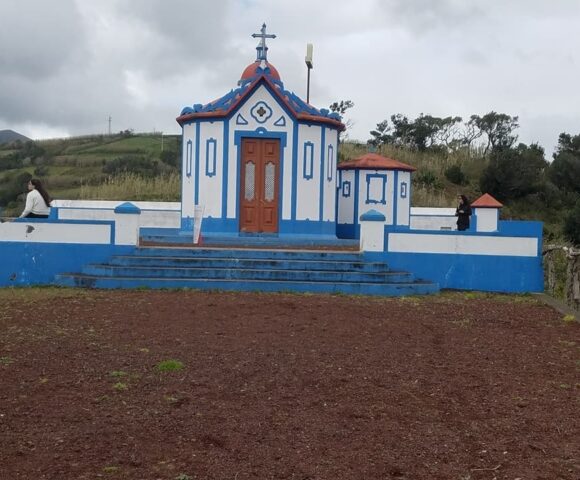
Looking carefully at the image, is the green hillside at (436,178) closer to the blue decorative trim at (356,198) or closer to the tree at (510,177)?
the tree at (510,177)

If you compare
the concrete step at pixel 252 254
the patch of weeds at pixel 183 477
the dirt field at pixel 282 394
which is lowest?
the patch of weeds at pixel 183 477

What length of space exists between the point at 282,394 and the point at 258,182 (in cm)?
1082

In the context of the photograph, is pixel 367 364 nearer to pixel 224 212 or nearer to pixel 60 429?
pixel 60 429

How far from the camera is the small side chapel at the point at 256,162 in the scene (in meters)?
16.3

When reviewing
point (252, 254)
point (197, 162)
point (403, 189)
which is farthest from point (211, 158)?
point (403, 189)

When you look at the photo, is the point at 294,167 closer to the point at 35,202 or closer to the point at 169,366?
the point at 35,202

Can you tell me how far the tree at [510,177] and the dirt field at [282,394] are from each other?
28.6 meters

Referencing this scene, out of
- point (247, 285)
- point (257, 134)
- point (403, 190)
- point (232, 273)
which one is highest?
point (257, 134)

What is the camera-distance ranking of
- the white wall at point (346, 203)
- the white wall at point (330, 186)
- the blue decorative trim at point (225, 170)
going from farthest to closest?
the white wall at point (346, 203), the white wall at point (330, 186), the blue decorative trim at point (225, 170)

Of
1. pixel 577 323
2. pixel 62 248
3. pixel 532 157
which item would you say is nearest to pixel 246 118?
pixel 62 248

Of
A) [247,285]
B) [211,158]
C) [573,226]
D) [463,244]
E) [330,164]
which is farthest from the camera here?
[573,226]

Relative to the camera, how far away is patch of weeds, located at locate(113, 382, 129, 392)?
589 centimetres

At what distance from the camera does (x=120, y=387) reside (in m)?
5.93

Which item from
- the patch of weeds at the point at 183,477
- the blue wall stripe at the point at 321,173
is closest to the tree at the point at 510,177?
the blue wall stripe at the point at 321,173
